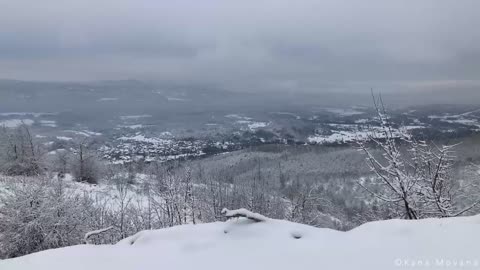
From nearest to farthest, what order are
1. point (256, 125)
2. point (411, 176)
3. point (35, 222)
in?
point (411, 176) → point (35, 222) → point (256, 125)

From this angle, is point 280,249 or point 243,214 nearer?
point 280,249

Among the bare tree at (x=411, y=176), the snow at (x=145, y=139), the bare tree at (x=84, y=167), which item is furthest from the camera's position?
the snow at (x=145, y=139)

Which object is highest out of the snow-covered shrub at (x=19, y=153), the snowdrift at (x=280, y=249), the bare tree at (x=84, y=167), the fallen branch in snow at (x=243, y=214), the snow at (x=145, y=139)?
the fallen branch in snow at (x=243, y=214)

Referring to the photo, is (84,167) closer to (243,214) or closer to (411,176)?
(411,176)

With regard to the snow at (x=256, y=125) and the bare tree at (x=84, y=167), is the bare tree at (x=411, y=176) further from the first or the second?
the snow at (x=256, y=125)

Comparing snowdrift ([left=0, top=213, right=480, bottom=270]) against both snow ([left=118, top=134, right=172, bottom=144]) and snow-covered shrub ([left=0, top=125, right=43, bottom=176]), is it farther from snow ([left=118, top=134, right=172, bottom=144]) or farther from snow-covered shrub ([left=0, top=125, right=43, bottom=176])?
snow ([left=118, top=134, right=172, bottom=144])

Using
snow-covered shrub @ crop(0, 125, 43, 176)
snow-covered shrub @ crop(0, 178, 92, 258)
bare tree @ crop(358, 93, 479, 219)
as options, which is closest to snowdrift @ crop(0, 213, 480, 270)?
bare tree @ crop(358, 93, 479, 219)

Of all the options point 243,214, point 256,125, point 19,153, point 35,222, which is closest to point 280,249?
point 243,214

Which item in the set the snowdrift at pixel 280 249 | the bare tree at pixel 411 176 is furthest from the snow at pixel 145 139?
the snowdrift at pixel 280 249
